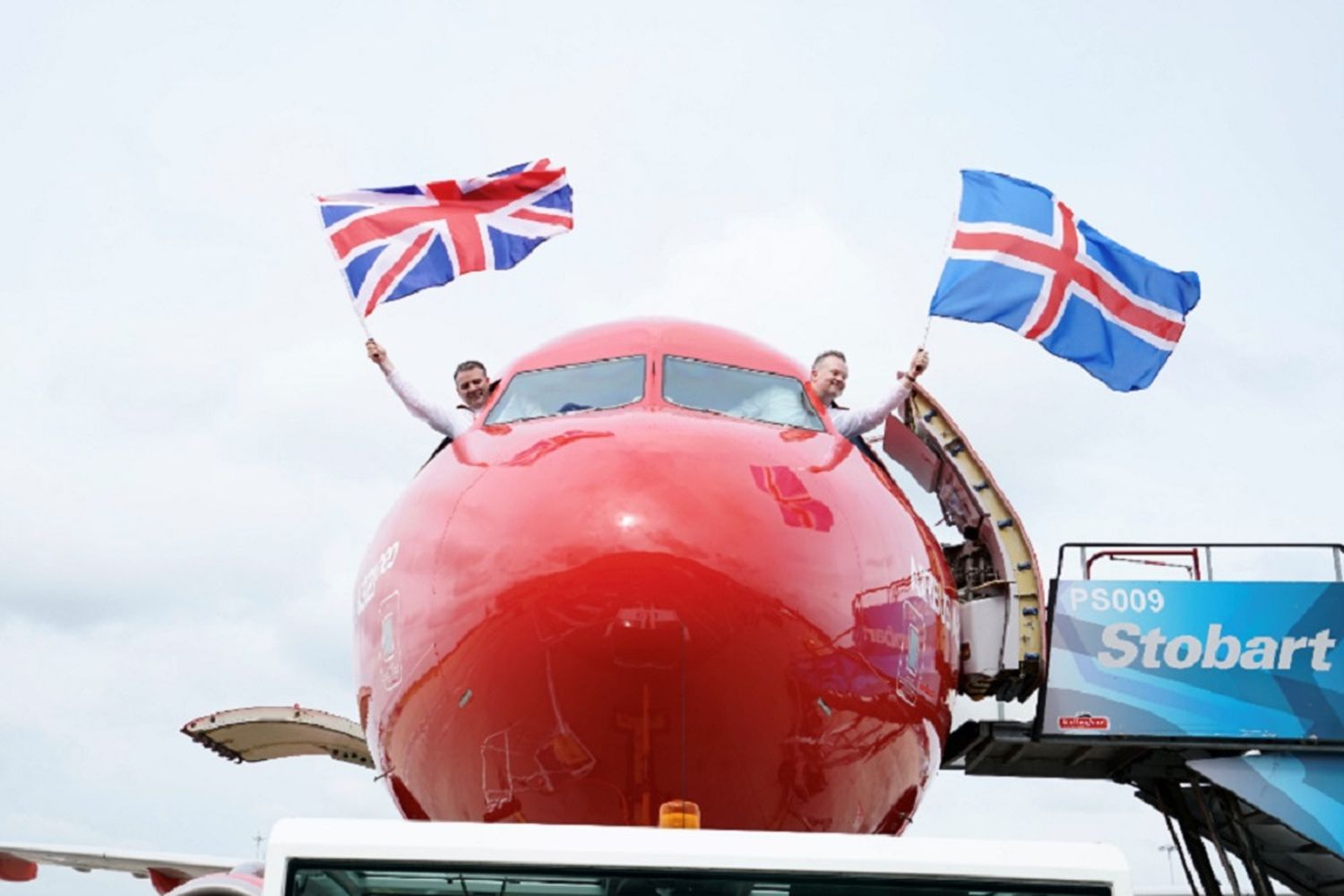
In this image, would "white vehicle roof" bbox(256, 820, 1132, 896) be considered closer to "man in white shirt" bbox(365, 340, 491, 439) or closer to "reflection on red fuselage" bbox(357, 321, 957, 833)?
"reflection on red fuselage" bbox(357, 321, 957, 833)

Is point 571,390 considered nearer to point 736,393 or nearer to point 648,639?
point 736,393

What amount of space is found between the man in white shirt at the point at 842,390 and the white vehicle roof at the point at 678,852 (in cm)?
545

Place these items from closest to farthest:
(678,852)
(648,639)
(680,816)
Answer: (678,852) → (680,816) → (648,639)

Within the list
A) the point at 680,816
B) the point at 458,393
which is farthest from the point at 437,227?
the point at 680,816

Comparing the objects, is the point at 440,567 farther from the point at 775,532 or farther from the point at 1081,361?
the point at 1081,361

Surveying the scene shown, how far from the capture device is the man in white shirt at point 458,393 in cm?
923

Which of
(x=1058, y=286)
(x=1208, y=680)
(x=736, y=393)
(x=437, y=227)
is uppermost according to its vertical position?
(x=437, y=227)

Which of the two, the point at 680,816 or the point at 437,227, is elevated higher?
the point at 437,227

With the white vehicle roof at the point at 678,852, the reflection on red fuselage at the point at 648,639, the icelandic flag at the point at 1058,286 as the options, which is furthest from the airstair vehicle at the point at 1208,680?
the white vehicle roof at the point at 678,852

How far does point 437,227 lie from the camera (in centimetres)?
1162

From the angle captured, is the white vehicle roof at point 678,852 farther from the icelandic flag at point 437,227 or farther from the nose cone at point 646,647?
the icelandic flag at point 437,227

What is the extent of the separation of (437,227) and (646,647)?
21.1 feet

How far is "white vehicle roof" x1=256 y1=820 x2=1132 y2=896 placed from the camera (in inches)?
148

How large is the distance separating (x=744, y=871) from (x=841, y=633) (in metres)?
2.75
